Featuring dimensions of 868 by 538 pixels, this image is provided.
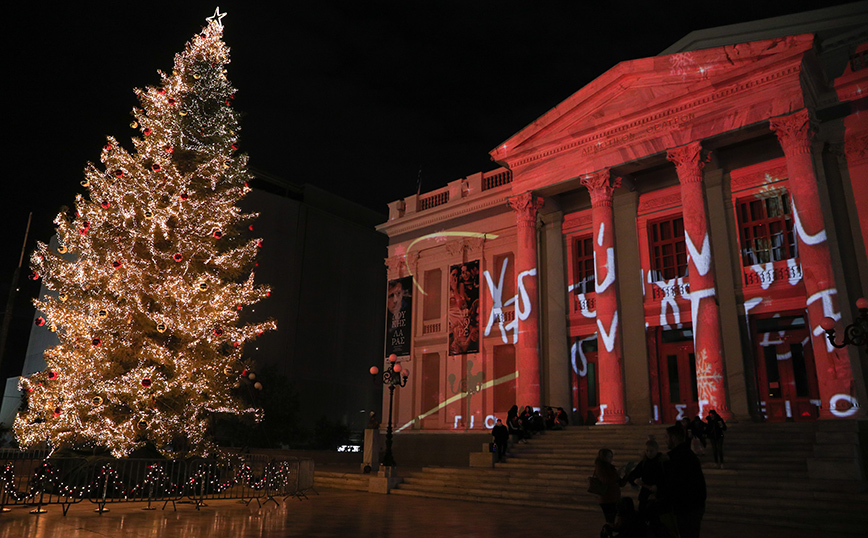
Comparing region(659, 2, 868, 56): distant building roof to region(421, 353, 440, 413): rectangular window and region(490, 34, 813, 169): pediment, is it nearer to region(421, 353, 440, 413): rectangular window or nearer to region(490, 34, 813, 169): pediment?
region(490, 34, 813, 169): pediment

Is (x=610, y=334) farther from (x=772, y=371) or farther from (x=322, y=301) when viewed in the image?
(x=322, y=301)

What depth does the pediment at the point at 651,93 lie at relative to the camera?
1574cm

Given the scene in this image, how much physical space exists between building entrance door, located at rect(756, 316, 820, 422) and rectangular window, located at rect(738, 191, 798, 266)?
6.51 feet

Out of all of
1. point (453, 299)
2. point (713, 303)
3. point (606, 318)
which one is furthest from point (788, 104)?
point (453, 299)

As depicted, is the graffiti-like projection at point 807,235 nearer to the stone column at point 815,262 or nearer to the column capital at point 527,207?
the stone column at point 815,262

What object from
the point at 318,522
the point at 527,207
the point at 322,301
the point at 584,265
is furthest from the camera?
the point at 322,301

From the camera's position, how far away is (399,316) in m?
25.6

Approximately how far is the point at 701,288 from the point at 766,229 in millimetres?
3472

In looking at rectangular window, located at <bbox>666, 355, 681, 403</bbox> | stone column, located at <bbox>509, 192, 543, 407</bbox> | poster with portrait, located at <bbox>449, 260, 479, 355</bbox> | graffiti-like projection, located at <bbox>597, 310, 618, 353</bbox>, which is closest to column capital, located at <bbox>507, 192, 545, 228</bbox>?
stone column, located at <bbox>509, 192, 543, 407</bbox>

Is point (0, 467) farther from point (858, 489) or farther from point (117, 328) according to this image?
point (858, 489)

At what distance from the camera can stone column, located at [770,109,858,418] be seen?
1336 centimetres

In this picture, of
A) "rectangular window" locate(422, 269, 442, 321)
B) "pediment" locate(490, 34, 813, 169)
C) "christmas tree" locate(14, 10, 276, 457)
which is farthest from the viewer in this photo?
"rectangular window" locate(422, 269, 442, 321)

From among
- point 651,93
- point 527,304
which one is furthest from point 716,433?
point 651,93

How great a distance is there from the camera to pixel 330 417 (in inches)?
1355
